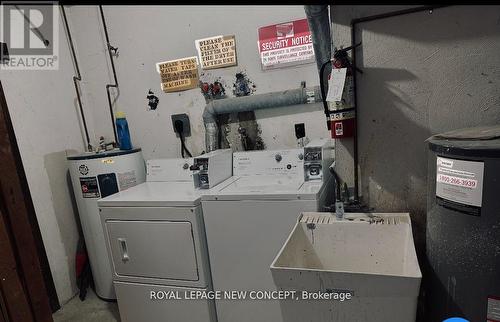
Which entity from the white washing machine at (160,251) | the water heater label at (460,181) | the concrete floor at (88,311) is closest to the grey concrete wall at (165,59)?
the white washing machine at (160,251)

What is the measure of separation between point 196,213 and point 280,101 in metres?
0.99

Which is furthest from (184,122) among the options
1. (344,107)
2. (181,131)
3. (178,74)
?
(344,107)

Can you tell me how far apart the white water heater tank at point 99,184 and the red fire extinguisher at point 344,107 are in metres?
1.62

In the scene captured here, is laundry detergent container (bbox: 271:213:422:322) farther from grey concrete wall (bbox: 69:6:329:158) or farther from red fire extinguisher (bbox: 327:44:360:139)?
grey concrete wall (bbox: 69:6:329:158)

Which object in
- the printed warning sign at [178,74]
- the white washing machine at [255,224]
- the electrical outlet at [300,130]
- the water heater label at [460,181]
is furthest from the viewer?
the printed warning sign at [178,74]

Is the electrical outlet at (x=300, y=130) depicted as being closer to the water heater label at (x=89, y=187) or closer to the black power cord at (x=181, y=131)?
the black power cord at (x=181, y=131)

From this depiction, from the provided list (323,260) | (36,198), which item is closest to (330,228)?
(323,260)

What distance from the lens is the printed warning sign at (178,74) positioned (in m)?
2.31

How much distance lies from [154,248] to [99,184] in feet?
2.65

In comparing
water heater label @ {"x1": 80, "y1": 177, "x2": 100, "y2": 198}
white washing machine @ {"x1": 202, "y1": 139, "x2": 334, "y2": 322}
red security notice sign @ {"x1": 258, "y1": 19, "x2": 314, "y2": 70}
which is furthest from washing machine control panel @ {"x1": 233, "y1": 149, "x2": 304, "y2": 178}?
water heater label @ {"x1": 80, "y1": 177, "x2": 100, "y2": 198}

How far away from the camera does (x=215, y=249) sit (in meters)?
1.61

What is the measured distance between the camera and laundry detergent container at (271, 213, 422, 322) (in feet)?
2.85

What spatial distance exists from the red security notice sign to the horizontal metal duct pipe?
225 mm

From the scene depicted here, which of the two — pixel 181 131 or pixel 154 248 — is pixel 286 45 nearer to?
pixel 181 131
